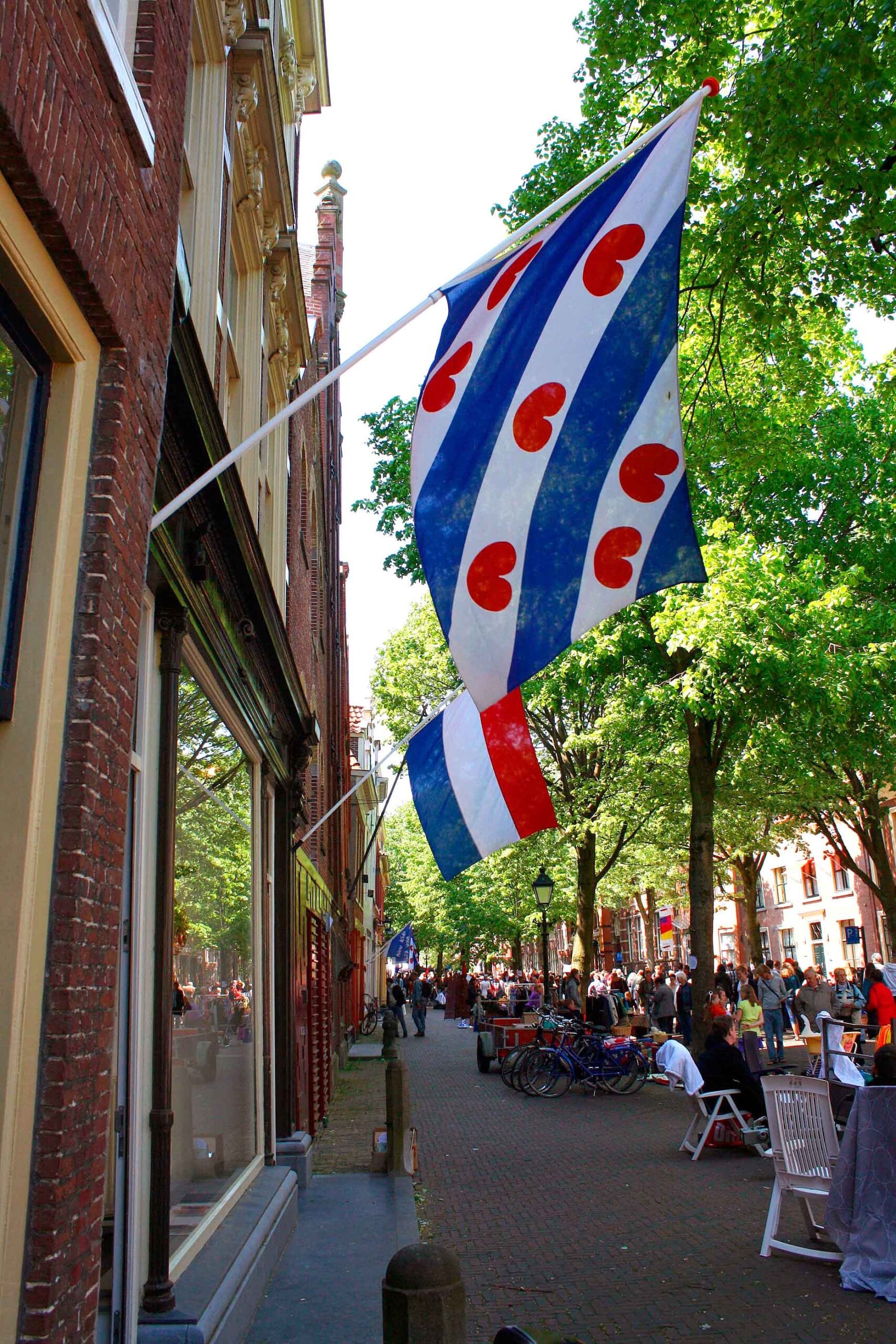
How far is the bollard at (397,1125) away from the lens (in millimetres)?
11008

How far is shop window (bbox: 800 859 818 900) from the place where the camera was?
4731 centimetres

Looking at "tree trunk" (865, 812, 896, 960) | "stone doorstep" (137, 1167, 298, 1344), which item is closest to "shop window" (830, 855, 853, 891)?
"tree trunk" (865, 812, 896, 960)

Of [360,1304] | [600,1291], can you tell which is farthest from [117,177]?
[600,1291]

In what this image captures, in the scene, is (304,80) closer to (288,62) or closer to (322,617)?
(288,62)

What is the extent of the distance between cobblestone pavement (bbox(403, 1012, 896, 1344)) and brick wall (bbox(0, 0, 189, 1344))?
1577 mm

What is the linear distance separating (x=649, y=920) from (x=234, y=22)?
59.9m

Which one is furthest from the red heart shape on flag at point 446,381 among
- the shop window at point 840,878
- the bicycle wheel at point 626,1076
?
the shop window at point 840,878

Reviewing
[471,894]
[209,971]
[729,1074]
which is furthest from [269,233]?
[471,894]

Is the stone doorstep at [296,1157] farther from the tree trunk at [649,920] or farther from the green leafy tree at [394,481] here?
the tree trunk at [649,920]

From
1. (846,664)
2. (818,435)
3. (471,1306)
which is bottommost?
(471,1306)

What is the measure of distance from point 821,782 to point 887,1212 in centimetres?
1882

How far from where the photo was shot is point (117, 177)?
13.6ft

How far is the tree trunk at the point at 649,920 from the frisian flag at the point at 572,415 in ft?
181

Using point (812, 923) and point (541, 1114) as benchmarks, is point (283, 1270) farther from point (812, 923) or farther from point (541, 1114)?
point (812, 923)
